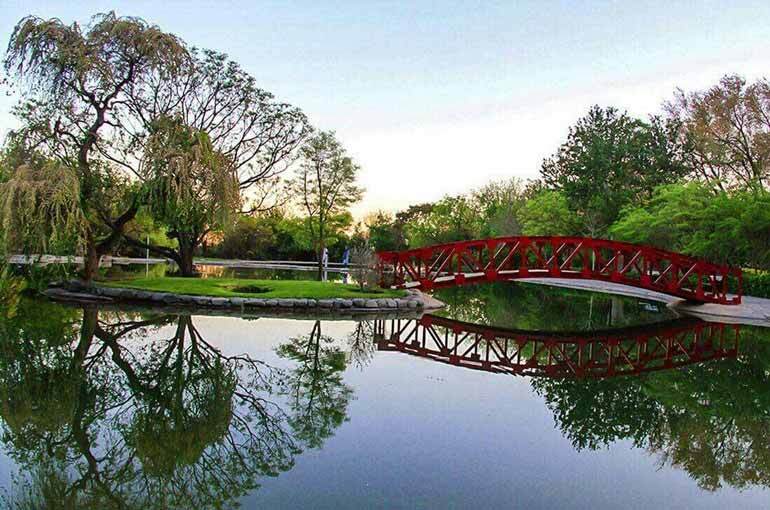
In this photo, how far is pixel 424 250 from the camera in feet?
54.2

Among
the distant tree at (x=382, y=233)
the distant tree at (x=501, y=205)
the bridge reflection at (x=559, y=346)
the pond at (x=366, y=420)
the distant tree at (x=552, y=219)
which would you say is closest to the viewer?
the pond at (x=366, y=420)

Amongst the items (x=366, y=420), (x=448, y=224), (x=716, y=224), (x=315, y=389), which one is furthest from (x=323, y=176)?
(x=366, y=420)

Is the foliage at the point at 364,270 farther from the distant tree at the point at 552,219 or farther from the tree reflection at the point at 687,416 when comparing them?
the distant tree at the point at 552,219

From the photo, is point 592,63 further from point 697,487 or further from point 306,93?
point 697,487

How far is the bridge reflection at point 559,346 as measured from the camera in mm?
9112

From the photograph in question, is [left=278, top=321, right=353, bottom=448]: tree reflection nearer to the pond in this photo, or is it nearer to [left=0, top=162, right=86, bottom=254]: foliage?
the pond

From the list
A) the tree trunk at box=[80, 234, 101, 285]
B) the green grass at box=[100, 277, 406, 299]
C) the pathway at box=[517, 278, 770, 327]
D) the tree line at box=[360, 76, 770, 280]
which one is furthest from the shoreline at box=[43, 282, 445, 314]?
the tree line at box=[360, 76, 770, 280]

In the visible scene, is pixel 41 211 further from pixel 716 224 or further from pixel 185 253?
pixel 716 224

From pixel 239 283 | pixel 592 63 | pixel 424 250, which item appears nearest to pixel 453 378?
pixel 424 250

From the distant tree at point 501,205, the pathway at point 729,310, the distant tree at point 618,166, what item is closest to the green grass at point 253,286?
the pathway at point 729,310

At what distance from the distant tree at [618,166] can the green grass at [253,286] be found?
17.8 metres

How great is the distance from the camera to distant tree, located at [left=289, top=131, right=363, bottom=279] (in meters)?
24.4

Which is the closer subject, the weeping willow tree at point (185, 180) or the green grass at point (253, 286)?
the weeping willow tree at point (185, 180)

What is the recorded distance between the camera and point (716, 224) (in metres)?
18.4
